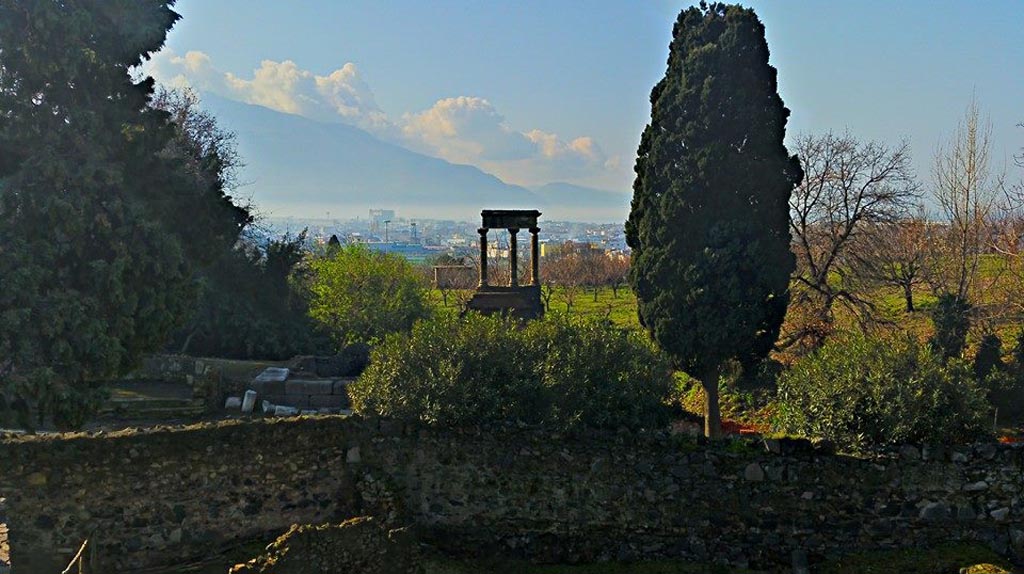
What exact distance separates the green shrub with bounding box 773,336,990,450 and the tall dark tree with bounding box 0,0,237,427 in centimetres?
1288

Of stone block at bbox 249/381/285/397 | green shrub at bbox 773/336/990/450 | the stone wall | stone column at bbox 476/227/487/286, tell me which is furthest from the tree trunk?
stone block at bbox 249/381/285/397

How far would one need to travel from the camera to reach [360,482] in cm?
1245

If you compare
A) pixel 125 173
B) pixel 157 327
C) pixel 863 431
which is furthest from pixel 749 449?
pixel 125 173

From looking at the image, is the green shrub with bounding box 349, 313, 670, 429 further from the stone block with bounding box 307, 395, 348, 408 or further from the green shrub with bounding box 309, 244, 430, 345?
the green shrub with bounding box 309, 244, 430, 345

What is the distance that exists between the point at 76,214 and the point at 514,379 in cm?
925

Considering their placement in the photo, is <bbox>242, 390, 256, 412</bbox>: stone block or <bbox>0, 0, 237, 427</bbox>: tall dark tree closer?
<bbox>0, 0, 237, 427</bbox>: tall dark tree

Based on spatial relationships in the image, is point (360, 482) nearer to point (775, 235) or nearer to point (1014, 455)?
point (1014, 455)

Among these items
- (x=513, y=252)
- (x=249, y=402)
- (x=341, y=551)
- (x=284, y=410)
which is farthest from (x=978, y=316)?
(x=249, y=402)

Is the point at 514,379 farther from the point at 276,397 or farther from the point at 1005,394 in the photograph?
the point at 1005,394

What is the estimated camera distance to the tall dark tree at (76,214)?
15109 millimetres

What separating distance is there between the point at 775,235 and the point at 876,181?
25.4ft

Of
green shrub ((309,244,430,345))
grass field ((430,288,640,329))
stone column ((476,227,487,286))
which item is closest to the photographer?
stone column ((476,227,487,286))

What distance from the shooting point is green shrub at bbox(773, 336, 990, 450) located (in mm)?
11836

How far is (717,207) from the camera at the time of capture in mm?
19047
